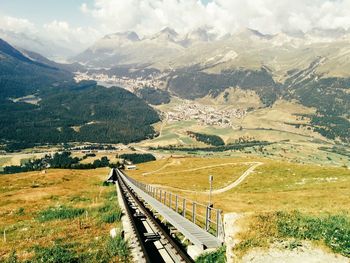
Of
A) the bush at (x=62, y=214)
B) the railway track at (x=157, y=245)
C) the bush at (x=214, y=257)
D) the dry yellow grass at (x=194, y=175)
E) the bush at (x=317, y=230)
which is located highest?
the bush at (x=317, y=230)

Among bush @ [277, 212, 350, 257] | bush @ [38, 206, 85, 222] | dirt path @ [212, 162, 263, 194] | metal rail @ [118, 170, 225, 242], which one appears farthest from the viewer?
dirt path @ [212, 162, 263, 194]

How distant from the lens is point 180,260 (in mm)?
21297

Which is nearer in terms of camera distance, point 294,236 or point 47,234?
point 294,236

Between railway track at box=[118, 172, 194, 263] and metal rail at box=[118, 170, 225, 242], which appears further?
metal rail at box=[118, 170, 225, 242]

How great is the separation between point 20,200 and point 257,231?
54791mm

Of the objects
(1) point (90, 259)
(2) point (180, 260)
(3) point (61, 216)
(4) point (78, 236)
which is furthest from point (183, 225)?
(3) point (61, 216)

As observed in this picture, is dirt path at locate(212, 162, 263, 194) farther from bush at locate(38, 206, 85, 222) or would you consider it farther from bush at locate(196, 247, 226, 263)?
bush at locate(196, 247, 226, 263)

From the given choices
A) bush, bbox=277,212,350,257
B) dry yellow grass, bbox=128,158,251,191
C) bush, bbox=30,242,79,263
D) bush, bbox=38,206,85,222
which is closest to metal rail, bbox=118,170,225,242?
bush, bbox=277,212,350,257

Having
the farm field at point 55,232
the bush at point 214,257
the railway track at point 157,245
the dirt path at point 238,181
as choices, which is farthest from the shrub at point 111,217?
the dirt path at point 238,181

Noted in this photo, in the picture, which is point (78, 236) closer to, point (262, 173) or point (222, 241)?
point (222, 241)

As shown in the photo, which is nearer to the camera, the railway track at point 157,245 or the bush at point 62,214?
the railway track at point 157,245

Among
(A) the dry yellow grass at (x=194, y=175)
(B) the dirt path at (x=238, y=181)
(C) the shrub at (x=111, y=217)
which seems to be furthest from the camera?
(A) the dry yellow grass at (x=194, y=175)

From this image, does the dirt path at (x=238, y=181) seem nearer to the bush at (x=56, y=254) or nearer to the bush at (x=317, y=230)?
the bush at (x=56, y=254)

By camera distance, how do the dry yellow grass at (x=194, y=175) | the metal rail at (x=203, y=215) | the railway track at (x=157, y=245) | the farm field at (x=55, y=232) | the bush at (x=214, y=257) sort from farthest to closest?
1. the dry yellow grass at (x=194, y=175)
2. the farm field at (x=55, y=232)
3. the metal rail at (x=203, y=215)
4. the railway track at (x=157, y=245)
5. the bush at (x=214, y=257)
